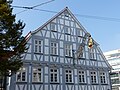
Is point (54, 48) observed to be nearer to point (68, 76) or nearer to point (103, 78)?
point (68, 76)

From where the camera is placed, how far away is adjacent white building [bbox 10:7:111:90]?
20266mm

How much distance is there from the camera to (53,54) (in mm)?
21984

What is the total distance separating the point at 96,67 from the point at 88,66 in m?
1.16

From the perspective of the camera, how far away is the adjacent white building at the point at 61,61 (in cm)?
2027

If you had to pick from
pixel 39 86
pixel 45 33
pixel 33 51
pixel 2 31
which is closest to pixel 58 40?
pixel 45 33

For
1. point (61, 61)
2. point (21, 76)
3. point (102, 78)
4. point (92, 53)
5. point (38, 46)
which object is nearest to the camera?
point (21, 76)

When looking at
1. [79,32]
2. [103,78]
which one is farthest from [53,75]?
[103,78]

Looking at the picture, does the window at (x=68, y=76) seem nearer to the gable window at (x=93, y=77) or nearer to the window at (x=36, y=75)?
the gable window at (x=93, y=77)

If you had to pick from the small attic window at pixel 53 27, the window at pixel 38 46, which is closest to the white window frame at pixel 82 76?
the window at pixel 38 46

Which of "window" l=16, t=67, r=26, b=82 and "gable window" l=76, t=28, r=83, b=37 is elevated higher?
"gable window" l=76, t=28, r=83, b=37

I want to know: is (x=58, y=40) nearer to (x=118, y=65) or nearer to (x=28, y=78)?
(x=28, y=78)

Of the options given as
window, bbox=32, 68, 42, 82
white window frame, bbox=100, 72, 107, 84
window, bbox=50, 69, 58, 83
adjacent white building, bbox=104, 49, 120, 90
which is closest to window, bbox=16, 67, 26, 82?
window, bbox=32, 68, 42, 82

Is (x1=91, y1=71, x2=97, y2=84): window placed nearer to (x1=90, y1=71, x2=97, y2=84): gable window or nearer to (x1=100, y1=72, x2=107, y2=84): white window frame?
(x1=90, y1=71, x2=97, y2=84): gable window

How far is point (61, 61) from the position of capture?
2234 cm
